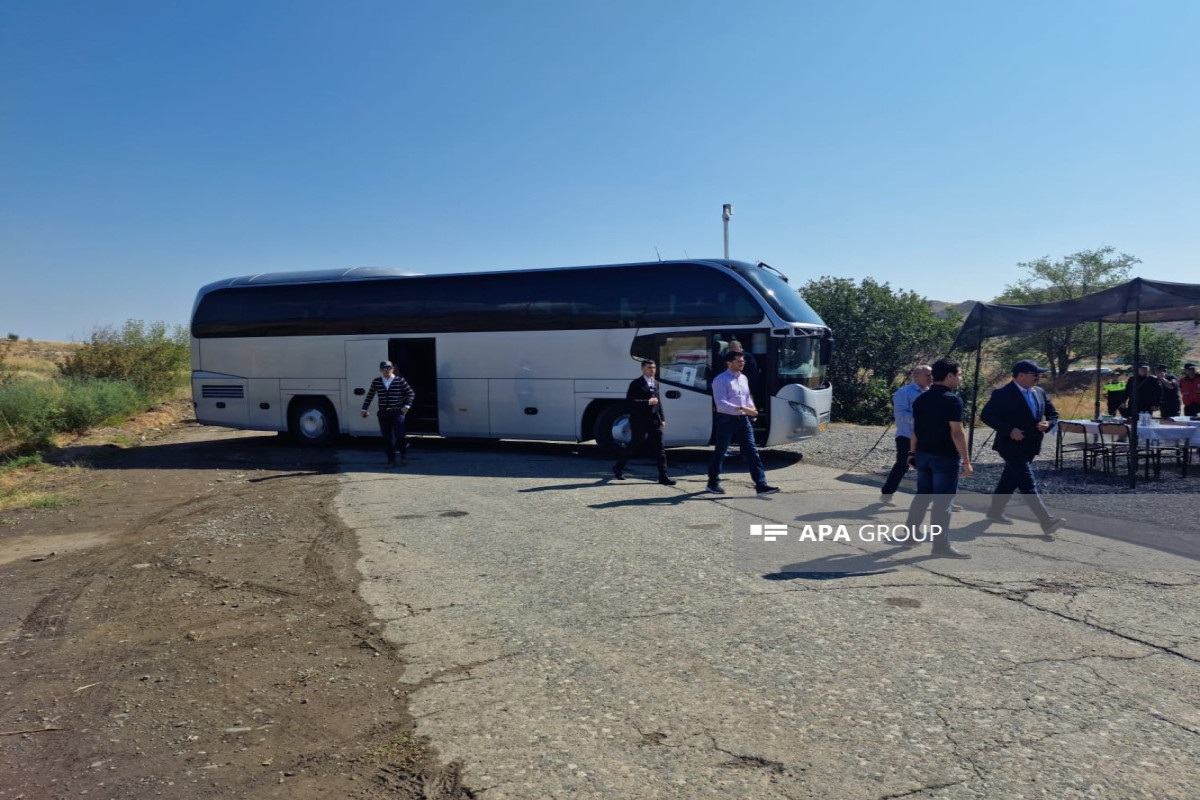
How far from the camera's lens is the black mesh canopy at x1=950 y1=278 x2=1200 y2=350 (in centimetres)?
1178

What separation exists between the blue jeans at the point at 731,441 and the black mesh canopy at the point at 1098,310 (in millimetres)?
5456

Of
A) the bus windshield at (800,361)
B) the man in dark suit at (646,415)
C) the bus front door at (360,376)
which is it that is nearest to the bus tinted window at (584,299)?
the bus windshield at (800,361)

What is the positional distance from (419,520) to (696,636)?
4841mm

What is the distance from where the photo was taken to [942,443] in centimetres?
718

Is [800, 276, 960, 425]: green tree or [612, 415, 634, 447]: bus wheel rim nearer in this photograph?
[612, 415, 634, 447]: bus wheel rim

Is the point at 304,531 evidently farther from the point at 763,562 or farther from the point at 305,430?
the point at 305,430

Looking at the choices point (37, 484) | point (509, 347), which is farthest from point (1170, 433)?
point (37, 484)

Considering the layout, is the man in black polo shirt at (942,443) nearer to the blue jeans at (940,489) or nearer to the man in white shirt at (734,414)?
the blue jeans at (940,489)

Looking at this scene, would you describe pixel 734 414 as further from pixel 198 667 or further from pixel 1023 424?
pixel 198 667

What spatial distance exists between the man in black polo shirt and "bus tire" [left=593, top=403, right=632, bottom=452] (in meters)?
7.24

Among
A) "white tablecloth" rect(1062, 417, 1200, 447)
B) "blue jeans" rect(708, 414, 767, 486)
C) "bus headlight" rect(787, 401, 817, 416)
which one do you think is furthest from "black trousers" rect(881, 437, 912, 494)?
"white tablecloth" rect(1062, 417, 1200, 447)

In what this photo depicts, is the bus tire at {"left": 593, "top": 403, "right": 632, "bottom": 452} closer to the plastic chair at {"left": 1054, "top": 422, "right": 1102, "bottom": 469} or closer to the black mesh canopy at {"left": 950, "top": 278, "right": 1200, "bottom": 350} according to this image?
the black mesh canopy at {"left": 950, "top": 278, "right": 1200, "bottom": 350}

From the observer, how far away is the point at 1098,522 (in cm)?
891

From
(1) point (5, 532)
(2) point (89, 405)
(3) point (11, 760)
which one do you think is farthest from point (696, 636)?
(2) point (89, 405)
